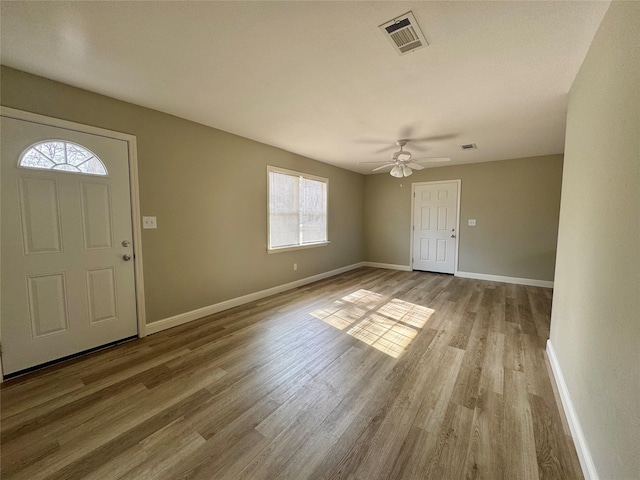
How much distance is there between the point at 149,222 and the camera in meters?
2.81

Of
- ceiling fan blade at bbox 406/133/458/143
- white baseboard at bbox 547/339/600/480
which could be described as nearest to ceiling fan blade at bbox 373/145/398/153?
ceiling fan blade at bbox 406/133/458/143

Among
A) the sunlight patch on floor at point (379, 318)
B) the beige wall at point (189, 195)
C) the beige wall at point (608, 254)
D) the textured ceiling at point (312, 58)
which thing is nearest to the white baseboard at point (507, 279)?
the sunlight patch on floor at point (379, 318)

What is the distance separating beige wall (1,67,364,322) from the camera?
2336 millimetres

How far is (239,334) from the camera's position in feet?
9.29

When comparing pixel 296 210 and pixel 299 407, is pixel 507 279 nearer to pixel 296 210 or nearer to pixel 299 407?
pixel 296 210

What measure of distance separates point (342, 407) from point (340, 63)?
251 cm

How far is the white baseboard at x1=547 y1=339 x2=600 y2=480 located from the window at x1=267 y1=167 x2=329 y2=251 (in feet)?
11.8

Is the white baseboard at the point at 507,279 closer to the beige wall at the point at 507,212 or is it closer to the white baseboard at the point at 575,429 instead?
the beige wall at the point at 507,212

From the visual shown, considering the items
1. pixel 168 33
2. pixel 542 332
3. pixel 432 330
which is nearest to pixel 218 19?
pixel 168 33

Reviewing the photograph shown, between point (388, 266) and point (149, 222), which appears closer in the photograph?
point (149, 222)

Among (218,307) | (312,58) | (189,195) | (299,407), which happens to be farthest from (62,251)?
(312,58)

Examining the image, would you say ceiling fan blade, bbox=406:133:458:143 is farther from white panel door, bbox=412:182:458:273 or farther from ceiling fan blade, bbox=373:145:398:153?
white panel door, bbox=412:182:458:273

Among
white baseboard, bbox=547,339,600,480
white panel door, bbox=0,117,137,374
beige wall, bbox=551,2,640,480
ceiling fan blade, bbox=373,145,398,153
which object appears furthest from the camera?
ceiling fan blade, bbox=373,145,398,153

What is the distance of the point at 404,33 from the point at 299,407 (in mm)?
2570
